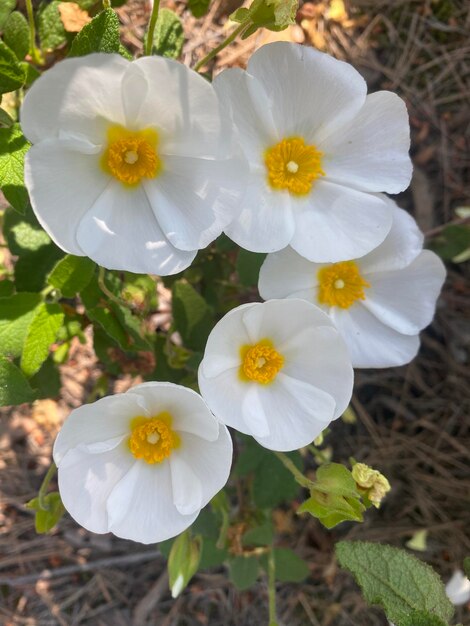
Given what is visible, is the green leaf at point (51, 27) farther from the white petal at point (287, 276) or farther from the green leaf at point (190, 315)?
the white petal at point (287, 276)

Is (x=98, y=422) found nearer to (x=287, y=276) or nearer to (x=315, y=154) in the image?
(x=287, y=276)

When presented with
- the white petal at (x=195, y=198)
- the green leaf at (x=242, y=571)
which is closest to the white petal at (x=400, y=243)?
the white petal at (x=195, y=198)

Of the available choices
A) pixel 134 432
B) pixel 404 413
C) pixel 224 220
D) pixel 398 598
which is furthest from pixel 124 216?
pixel 404 413

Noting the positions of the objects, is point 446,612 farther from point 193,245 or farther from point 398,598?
point 193,245

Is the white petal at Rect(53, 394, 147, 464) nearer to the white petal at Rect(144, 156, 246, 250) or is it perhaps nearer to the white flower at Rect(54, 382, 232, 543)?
the white flower at Rect(54, 382, 232, 543)

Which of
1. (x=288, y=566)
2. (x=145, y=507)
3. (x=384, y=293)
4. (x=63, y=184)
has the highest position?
(x=63, y=184)

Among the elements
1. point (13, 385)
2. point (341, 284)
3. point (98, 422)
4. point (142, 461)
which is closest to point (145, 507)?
point (142, 461)

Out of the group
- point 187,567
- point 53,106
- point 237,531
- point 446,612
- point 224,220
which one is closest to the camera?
point 53,106
